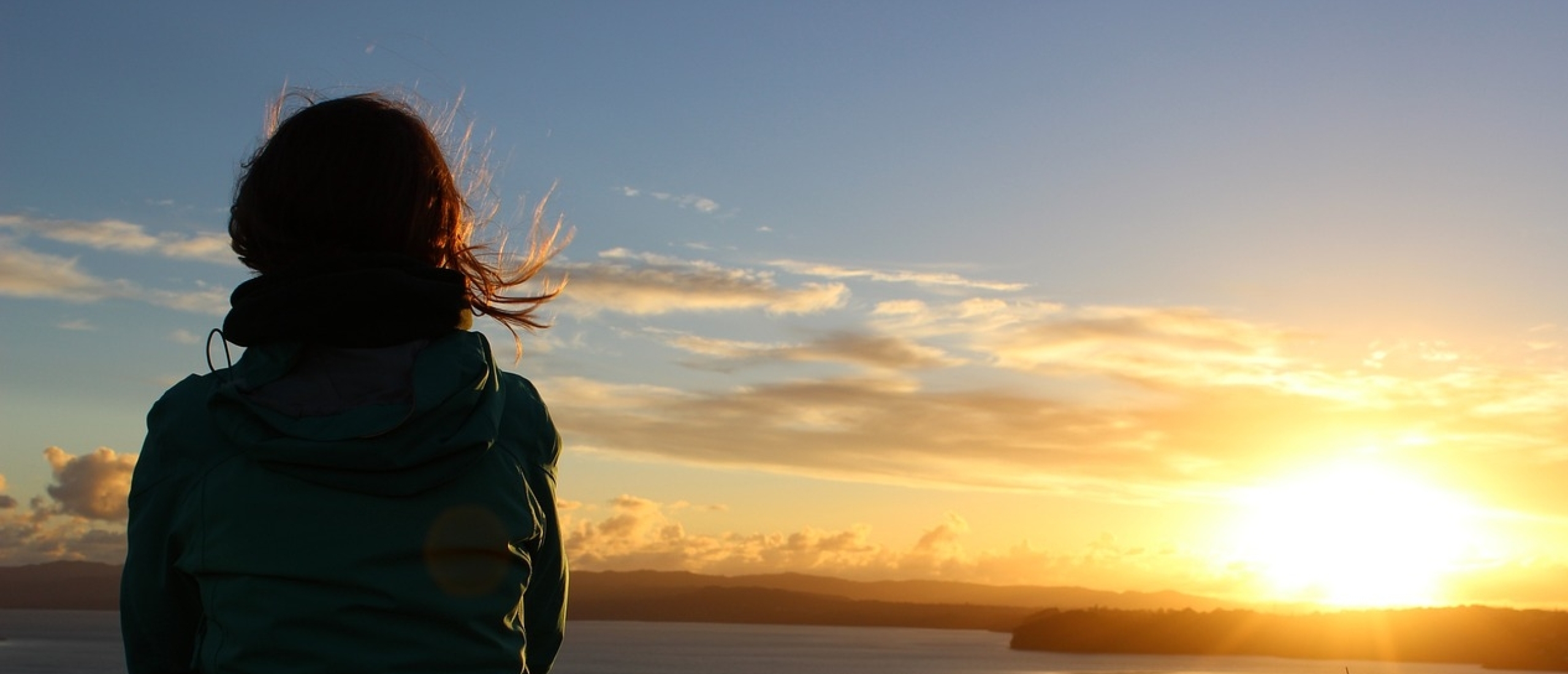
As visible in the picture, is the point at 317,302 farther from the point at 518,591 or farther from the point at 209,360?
the point at 518,591

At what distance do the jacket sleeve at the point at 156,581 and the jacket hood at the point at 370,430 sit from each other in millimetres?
137

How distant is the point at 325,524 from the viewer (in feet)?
5.78

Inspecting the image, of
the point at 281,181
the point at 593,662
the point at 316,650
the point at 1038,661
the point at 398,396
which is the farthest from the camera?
the point at 1038,661

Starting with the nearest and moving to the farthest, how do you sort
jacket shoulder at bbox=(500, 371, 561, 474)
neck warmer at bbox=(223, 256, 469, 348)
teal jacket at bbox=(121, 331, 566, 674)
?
teal jacket at bbox=(121, 331, 566, 674)
neck warmer at bbox=(223, 256, 469, 348)
jacket shoulder at bbox=(500, 371, 561, 474)

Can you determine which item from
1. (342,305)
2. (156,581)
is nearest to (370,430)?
(342,305)

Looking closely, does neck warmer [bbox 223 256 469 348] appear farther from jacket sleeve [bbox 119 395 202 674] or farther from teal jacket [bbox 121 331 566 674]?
jacket sleeve [bbox 119 395 202 674]

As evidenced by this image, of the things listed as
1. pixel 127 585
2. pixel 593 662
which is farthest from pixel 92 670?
pixel 127 585

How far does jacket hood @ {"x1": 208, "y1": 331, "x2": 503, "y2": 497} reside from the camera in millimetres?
1751

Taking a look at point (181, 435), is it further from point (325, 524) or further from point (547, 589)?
point (547, 589)

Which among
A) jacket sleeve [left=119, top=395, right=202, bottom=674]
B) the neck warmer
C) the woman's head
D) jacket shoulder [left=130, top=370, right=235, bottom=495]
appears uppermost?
the woman's head

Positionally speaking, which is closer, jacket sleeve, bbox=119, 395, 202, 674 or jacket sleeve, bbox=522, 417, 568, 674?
jacket sleeve, bbox=119, 395, 202, 674

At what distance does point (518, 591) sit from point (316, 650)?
→ 1.03 feet

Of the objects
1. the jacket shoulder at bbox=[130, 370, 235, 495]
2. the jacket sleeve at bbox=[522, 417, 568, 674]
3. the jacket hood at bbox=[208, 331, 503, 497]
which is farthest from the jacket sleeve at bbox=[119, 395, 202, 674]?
the jacket sleeve at bbox=[522, 417, 568, 674]

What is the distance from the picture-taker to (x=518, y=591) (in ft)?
6.38
